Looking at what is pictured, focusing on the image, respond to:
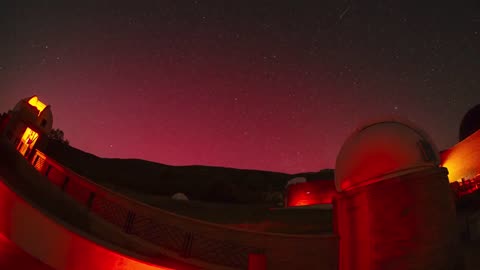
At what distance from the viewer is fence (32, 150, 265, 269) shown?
12734 mm

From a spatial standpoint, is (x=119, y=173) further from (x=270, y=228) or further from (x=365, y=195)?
(x=365, y=195)

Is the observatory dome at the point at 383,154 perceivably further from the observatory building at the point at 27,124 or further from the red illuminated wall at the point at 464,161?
the observatory building at the point at 27,124

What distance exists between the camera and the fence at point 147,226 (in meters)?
12.7

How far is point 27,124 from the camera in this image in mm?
18812

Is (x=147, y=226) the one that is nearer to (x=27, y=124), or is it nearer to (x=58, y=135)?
(x=27, y=124)

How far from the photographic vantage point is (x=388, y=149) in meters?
8.59

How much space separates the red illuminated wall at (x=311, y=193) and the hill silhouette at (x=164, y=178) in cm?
1663

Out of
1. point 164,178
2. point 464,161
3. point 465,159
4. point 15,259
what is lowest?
point 15,259

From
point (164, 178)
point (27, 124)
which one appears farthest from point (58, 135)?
point (27, 124)

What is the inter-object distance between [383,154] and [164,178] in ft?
167

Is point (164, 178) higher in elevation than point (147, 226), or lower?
higher

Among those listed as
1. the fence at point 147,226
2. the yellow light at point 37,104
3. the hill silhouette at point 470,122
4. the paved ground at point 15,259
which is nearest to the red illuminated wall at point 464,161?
the hill silhouette at point 470,122

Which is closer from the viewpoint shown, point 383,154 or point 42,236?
point 42,236

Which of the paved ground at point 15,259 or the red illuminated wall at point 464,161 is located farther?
the red illuminated wall at point 464,161
